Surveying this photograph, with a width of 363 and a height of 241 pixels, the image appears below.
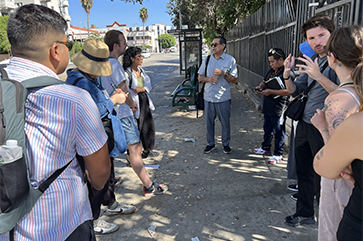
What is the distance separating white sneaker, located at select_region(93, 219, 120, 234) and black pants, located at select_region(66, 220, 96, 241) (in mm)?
1603

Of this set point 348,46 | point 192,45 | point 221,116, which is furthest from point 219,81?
point 192,45

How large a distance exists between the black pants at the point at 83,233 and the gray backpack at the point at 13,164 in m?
0.33

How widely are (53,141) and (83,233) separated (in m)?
0.57

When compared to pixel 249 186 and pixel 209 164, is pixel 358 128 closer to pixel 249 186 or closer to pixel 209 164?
pixel 249 186

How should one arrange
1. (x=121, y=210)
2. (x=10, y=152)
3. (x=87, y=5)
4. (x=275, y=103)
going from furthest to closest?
1. (x=87, y=5)
2. (x=275, y=103)
3. (x=121, y=210)
4. (x=10, y=152)

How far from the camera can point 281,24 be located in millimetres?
6246

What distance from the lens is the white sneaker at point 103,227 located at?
9.82 ft

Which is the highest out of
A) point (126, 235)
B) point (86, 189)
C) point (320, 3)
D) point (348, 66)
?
point (320, 3)

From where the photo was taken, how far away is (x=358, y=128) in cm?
119

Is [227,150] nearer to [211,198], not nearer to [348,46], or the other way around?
[211,198]

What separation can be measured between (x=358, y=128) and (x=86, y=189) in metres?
1.44

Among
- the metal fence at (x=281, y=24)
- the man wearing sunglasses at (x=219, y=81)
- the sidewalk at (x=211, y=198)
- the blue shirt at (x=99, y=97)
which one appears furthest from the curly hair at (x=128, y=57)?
the metal fence at (x=281, y=24)

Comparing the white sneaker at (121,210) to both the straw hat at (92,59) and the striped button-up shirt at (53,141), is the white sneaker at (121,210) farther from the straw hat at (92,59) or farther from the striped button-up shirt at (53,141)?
the striped button-up shirt at (53,141)

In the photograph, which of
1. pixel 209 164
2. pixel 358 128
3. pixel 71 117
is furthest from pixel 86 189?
pixel 209 164
